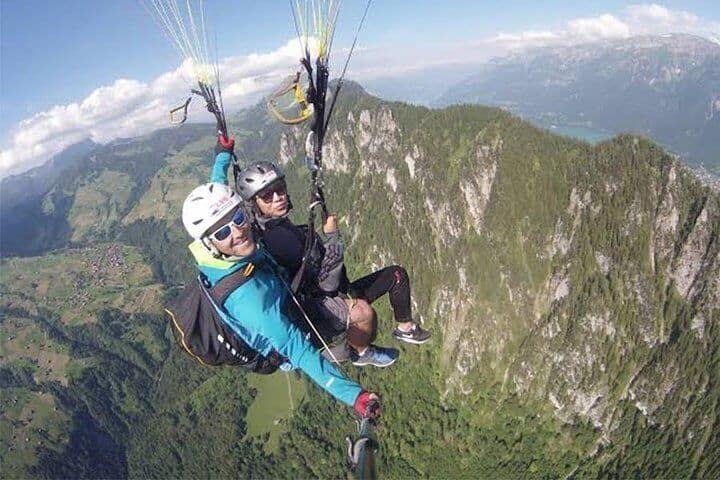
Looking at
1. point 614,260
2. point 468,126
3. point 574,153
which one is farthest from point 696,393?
point 468,126

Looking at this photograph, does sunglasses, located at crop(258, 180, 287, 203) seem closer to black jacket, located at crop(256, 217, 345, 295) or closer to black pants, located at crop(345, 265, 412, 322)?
black jacket, located at crop(256, 217, 345, 295)

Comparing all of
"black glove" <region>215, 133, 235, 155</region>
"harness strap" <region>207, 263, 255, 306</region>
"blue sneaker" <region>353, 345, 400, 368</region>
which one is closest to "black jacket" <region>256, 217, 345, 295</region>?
"blue sneaker" <region>353, 345, 400, 368</region>

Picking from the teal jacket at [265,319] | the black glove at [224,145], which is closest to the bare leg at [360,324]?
the teal jacket at [265,319]

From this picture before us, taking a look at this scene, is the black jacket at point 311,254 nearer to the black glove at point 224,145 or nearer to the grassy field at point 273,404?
the black glove at point 224,145

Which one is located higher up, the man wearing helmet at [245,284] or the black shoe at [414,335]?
the man wearing helmet at [245,284]

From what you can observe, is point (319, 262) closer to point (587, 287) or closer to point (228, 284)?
point (228, 284)

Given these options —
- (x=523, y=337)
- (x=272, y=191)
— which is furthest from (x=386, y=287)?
(x=523, y=337)
